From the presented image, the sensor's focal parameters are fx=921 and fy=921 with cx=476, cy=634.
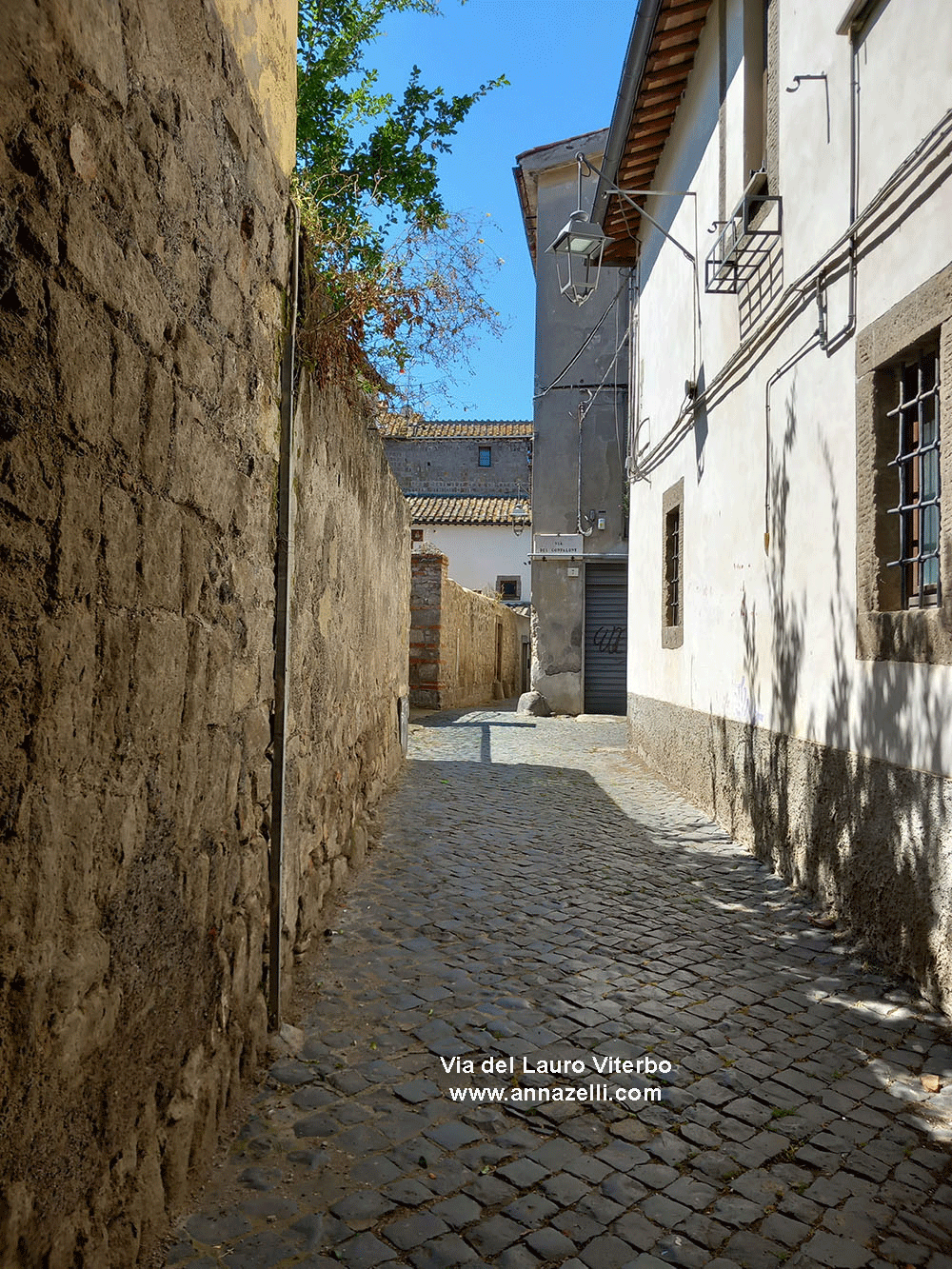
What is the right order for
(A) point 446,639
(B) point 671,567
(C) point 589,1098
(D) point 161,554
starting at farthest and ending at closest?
(A) point 446,639, (B) point 671,567, (C) point 589,1098, (D) point 161,554

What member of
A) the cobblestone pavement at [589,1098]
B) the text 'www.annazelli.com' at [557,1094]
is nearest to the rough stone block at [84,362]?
the cobblestone pavement at [589,1098]

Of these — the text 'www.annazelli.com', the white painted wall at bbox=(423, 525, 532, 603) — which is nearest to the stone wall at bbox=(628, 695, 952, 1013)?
the text 'www.annazelli.com'

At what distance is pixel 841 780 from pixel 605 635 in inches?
458

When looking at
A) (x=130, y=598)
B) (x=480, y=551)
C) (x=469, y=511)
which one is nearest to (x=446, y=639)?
(x=130, y=598)

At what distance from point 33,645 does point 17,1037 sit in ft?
1.88

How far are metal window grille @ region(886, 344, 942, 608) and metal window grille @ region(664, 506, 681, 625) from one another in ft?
15.1

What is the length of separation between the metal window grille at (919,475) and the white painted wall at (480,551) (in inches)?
1044

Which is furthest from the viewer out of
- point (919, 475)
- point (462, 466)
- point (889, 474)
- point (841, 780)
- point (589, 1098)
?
point (462, 466)

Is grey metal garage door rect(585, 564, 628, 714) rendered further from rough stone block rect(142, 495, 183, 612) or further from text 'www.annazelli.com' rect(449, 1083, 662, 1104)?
rough stone block rect(142, 495, 183, 612)

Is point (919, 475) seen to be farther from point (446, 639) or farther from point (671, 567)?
point (446, 639)

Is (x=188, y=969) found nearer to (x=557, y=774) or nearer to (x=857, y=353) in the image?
(x=857, y=353)

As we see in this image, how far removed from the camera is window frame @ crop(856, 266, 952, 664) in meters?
3.48

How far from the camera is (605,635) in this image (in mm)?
15938

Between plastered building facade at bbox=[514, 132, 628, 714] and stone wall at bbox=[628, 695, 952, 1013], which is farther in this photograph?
plastered building facade at bbox=[514, 132, 628, 714]
